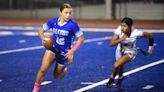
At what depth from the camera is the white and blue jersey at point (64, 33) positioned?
9016mm

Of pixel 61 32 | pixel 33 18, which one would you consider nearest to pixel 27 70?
pixel 61 32

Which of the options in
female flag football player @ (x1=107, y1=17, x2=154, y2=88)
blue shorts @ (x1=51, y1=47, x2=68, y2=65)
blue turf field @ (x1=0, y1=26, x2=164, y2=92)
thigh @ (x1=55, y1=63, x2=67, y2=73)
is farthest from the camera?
blue turf field @ (x1=0, y1=26, x2=164, y2=92)

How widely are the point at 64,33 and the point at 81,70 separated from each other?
4.27 metres

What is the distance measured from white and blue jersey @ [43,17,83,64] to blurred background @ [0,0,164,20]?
2773 centimetres

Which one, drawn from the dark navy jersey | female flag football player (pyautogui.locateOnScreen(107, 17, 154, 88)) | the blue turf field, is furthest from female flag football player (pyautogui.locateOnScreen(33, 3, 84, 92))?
the blue turf field

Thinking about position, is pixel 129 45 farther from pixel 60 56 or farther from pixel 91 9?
pixel 91 9

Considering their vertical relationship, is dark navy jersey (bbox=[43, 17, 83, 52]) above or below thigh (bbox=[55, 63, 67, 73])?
above

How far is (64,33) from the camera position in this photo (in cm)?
902

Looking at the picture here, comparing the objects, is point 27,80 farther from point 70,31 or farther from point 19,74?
point 70,31

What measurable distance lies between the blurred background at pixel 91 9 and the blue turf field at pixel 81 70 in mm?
16870

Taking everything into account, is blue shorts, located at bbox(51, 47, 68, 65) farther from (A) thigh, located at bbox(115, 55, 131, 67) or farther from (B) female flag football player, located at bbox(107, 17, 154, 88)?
(A) thigh, located at bbox(115, 55, 131, 67)

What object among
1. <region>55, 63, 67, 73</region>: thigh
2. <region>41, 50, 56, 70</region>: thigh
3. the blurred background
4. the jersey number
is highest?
the jersey number

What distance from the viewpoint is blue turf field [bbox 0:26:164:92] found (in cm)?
1045

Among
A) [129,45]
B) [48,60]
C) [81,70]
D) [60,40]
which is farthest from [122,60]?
[81,70]
